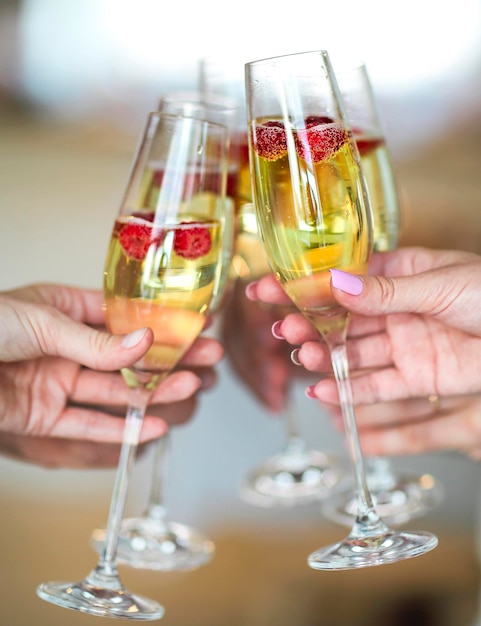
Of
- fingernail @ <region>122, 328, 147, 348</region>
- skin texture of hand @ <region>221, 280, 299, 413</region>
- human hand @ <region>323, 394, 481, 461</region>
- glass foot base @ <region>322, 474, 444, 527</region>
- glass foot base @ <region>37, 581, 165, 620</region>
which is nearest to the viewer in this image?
glass foot base @ <region>37, 581, 165, 620</region>

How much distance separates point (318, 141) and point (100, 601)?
0.44 metres

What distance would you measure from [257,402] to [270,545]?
285mm

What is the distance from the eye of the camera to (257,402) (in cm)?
117

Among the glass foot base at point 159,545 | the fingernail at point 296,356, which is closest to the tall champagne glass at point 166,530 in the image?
the glass foot base at point 159,545

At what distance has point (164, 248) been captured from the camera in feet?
2.64

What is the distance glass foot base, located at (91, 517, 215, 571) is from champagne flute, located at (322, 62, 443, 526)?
0.16 metres

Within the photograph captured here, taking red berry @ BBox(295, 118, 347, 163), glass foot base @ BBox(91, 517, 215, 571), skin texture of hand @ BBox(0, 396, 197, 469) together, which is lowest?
glass foot base @ BBox(91, 517, 215, 571)

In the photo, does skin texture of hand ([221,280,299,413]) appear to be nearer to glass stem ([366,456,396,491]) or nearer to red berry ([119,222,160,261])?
glass stem ([366,456,396,491])

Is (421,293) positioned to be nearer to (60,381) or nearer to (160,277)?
(160,277)

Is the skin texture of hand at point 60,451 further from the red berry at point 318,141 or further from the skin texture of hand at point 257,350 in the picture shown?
the red berry at point 318,141

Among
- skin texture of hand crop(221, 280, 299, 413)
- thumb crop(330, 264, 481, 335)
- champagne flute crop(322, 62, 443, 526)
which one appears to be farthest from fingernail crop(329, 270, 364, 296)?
skin texture of hand crop(221, 280, 299, 413)

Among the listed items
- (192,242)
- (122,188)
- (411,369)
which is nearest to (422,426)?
(411,369)

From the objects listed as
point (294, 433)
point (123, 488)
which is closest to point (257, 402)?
point (294, 433)

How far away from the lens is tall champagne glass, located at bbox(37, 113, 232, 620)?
2.66 ft
